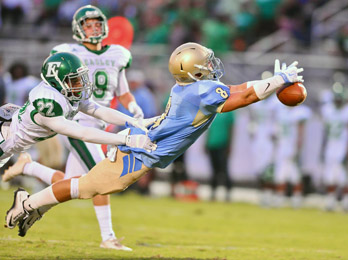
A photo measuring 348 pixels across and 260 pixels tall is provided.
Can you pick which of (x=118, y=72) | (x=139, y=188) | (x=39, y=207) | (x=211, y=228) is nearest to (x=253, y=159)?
(x=139, y=188)

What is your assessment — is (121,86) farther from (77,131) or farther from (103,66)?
(77,131)

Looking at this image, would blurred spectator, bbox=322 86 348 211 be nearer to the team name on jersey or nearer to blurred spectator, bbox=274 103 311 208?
blurred spectator, bbox=274 103 311 208

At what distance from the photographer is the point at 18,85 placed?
38.6 feet

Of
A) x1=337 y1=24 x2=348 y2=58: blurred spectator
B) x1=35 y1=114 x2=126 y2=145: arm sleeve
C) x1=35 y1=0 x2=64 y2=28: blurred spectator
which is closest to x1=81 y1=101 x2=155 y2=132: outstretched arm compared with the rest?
x1=35 y1=114 x2=126 y2=145: arm sleeve

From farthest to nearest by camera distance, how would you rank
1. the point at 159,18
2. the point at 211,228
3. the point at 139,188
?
A: the point at 159,18 < the point at 139,188 < the point at 211,228

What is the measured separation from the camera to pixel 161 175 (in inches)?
588

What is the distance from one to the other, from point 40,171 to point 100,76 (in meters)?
1.05

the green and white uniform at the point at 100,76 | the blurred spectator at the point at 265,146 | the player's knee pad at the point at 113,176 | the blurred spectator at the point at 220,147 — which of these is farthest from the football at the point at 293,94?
the blurred spectator at the point at 220,147

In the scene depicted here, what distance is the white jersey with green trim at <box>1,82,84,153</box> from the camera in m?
5.52

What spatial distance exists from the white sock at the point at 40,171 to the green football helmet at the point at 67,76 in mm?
1225

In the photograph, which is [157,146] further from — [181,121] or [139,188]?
[139,188]

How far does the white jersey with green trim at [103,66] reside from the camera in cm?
690

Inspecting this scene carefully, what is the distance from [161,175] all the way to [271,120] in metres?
3.31

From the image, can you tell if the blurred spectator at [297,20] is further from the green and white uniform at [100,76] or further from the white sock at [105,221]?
the white sock at [105,221]
